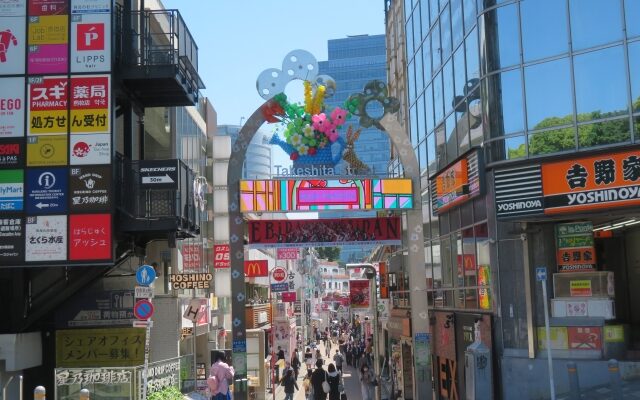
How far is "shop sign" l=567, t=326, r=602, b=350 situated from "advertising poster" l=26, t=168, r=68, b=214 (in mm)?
12150

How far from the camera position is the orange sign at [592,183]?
17.3 meters

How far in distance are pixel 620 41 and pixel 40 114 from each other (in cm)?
1327

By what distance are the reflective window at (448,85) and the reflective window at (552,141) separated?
5823 millimetres

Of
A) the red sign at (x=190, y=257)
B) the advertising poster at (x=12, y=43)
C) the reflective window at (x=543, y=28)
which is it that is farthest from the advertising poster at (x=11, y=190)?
the red sign at (x=190, y=257)

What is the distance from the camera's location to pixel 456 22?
2380 cm

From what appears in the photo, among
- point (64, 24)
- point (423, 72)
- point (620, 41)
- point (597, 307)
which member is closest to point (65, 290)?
point (64, 24)

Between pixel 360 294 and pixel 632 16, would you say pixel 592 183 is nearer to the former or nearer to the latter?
pixel 632 16

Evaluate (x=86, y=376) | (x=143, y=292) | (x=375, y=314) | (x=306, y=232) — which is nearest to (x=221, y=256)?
(x=375, y=314)

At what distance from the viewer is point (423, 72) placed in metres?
30.0

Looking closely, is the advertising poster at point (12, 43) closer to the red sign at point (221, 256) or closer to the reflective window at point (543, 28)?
the reflective window at point (543, 28)

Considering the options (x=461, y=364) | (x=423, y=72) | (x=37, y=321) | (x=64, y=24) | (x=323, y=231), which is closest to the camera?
(x=64, y=24)

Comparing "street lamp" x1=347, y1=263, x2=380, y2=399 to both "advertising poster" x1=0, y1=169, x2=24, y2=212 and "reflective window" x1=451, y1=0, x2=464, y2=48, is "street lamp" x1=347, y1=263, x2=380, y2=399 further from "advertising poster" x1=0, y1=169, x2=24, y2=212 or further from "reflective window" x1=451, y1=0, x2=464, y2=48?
"advertising poster" x1=0, y1=169, x2=24, y2=212

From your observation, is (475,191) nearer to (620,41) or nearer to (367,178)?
(367,178)

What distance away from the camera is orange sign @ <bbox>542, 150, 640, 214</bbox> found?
17.3 m
